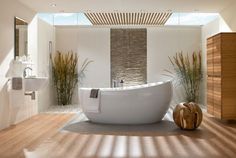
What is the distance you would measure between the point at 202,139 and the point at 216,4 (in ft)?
10.3

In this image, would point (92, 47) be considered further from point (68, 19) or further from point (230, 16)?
point (230, 16)

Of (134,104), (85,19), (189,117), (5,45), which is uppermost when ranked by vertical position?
(85,19)

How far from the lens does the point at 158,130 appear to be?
4613mm

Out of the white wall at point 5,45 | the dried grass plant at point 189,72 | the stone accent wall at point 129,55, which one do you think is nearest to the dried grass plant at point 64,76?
the stone accent wall at point 129,55

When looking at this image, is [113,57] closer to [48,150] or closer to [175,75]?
[175,75]

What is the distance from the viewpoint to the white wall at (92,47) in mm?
8336

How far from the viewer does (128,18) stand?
7562 mm

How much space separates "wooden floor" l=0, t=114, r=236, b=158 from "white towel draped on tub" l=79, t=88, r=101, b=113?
2.24 ft

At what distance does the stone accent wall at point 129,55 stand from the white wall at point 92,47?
0.20 metres

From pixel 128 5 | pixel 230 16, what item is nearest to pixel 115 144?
pixel 128 5

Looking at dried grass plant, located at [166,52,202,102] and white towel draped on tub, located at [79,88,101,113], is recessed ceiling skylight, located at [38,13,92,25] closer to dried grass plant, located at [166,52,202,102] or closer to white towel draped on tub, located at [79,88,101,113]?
dried grass plant, located at [166,52,202,102]

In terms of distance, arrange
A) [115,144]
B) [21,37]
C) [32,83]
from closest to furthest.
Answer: [115,144] < [32,83] < [21,37]

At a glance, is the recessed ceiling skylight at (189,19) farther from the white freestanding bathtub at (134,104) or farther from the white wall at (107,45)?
the white freestanding bathtub at (134,104)

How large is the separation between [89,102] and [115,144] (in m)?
1.69
